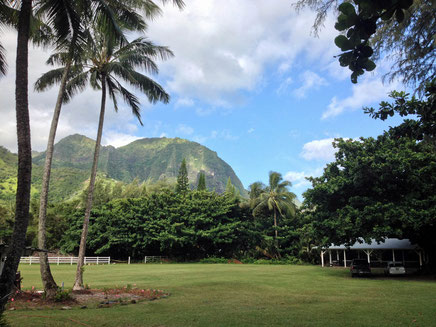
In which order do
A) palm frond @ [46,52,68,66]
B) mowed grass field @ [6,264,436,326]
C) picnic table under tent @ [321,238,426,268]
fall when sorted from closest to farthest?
mowed grass field @ [6,264,436,326], palm frond @ [46,52,68,66], picnic table under tent @ [321,238,426,268]

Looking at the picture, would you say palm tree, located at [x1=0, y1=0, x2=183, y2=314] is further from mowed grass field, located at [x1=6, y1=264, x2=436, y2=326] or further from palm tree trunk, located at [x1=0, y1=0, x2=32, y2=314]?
mowed grass field, located at [x1=6, y1=264, x2=436, y2=326]

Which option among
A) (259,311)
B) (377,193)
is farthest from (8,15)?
(377,193)

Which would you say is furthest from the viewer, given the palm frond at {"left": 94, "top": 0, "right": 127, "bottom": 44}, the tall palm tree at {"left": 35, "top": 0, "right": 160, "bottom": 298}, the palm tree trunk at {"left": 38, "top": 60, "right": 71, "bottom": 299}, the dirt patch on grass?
the palm tree trunk at {"left": 38, "top": 60, "right": 71, "bottom": 299}

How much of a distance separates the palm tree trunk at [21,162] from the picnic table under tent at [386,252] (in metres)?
28.4

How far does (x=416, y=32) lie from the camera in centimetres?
599

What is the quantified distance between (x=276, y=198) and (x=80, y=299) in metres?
32.7

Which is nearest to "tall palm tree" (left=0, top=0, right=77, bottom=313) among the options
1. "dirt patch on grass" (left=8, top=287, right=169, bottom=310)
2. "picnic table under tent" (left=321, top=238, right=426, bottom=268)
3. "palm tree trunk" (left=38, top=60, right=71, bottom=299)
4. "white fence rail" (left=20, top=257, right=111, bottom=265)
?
"dirt patch on grass" (left=8, top=287, right=169, bottom=310)

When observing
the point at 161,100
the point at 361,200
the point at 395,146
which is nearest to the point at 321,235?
the point at 361,200

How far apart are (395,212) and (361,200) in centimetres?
230

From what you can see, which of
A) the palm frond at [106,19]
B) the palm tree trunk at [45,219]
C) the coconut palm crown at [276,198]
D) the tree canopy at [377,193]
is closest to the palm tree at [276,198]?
the coconut palm crown at [276,198]

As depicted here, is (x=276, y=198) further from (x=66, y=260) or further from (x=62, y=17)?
(x=62, y=17)

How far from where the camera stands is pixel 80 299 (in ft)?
37.1

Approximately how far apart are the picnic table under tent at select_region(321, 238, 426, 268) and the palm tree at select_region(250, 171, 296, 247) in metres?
7.50

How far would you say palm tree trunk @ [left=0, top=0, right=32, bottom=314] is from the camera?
5.84m
